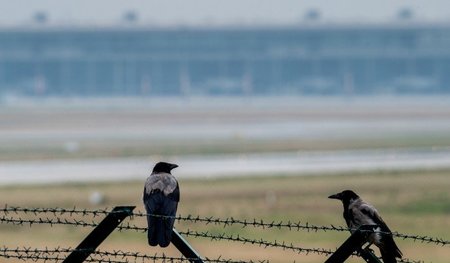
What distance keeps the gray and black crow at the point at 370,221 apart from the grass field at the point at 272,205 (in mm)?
17184

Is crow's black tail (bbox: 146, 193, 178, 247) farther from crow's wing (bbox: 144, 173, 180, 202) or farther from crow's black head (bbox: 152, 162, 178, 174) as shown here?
crow's black head (bbox: 152, 162, 178, 174)

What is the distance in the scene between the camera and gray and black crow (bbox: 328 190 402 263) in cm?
959

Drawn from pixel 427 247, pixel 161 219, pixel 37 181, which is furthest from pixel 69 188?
pixel 161 219

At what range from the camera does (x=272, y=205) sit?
4412 cm

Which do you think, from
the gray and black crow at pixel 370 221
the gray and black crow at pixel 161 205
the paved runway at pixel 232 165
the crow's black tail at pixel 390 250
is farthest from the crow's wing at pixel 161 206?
the paved runway at pixel 232 165

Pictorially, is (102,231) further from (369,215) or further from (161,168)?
(369,215)

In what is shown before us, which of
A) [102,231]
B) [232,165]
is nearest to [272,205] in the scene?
[232,165]

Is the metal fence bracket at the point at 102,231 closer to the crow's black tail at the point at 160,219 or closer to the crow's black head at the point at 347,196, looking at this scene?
the crow's black tail at the point at 160,219

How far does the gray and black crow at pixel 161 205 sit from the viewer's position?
977cm

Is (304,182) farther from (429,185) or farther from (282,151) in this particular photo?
(282,151)

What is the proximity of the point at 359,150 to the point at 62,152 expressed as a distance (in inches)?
701

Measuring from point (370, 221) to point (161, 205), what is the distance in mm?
1592

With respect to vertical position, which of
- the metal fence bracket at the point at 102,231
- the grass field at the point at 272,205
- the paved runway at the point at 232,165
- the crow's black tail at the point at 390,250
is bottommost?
the crow's black tail at the point at 390,250

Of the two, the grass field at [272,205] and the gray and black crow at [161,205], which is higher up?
the grass field at [272,205]
